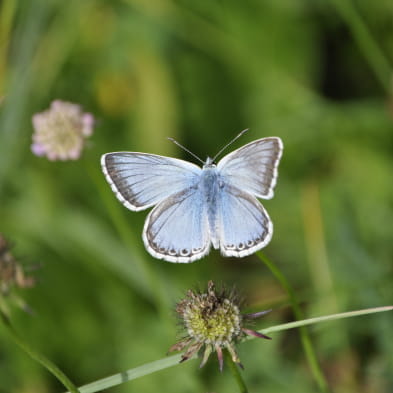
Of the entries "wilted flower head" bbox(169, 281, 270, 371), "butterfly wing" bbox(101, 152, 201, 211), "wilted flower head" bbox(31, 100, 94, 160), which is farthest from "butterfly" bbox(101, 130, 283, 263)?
"wilted flower head" bbox(31, 100, 94, 160)

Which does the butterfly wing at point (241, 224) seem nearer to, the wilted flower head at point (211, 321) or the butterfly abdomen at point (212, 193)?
the butterfly abdomen at point (212, 193)

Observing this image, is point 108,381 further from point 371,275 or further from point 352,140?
point 352,140

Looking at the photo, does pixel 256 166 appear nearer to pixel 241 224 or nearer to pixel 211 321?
pixel 241 224

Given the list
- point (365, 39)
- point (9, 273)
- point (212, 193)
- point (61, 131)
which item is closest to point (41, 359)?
point (9, 273)

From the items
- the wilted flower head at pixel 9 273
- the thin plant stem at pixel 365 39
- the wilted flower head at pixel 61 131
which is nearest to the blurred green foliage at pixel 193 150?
the thin plant stem at pixel 365 39

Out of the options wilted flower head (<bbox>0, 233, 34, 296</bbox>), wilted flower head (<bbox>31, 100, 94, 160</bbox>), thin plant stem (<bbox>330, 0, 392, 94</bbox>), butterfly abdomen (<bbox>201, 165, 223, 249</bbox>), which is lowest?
wilted flower head (<bbox>0, 233, 34, 296</bbox>)

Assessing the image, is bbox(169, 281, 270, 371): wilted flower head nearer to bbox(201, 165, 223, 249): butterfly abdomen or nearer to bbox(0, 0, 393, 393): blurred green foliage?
bbox(201, 165, 223, 249): butterfly abdomen
